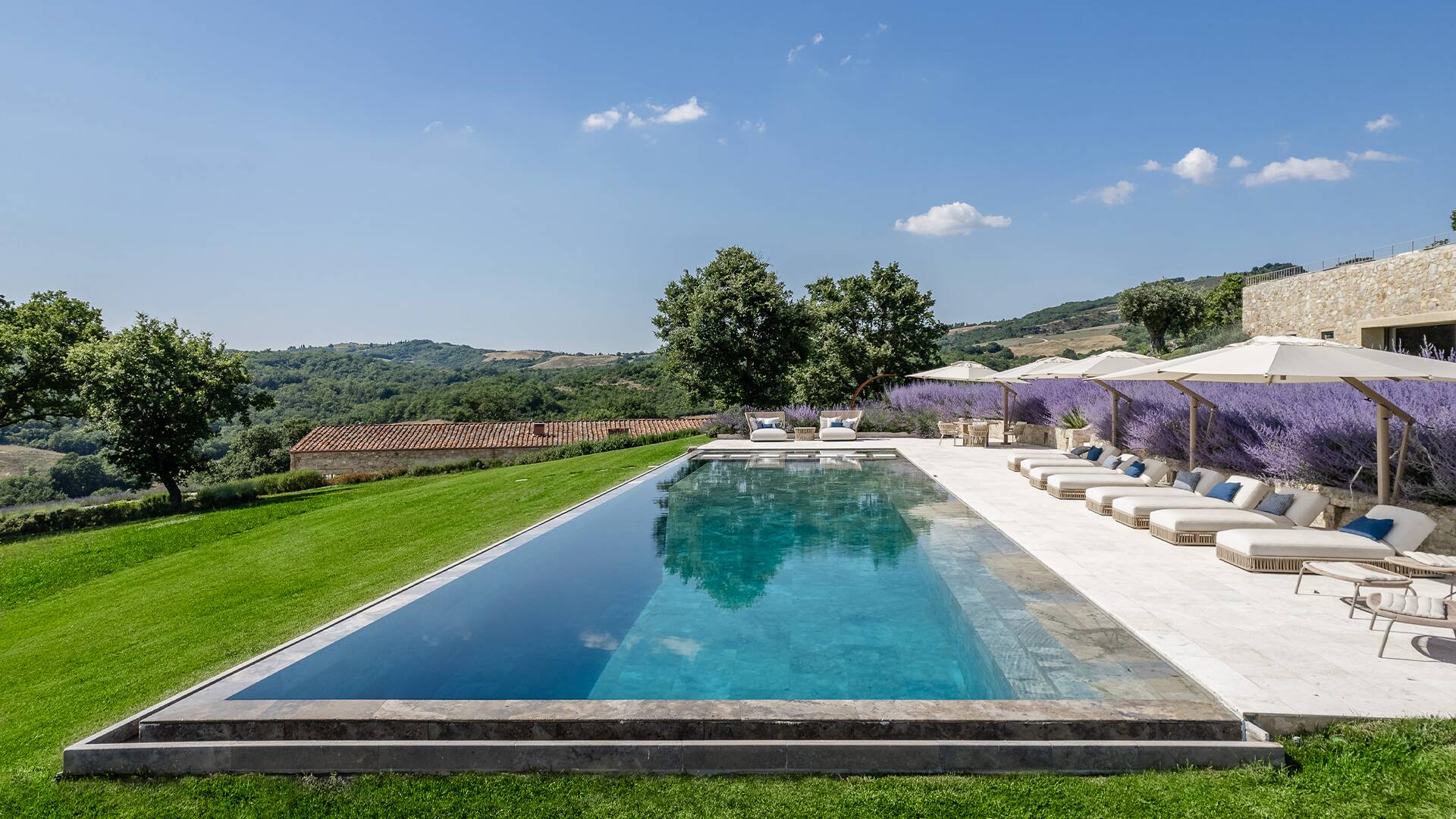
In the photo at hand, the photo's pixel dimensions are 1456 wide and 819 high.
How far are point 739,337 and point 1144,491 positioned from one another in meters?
19.9

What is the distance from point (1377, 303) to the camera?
26.7 metres

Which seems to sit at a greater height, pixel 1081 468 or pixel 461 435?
pixel 1081 468

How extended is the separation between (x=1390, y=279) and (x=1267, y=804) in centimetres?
3328

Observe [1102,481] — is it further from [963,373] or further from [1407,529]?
[963,373]

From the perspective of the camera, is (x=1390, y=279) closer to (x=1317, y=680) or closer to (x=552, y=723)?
(x=1317, y=680)

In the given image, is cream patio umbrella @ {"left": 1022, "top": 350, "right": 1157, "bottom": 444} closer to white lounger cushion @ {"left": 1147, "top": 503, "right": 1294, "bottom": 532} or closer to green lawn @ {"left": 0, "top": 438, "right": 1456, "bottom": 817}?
white lounger cushion @ {"left": 1147, "top": 503, "right": 1294, "bottom": 532}

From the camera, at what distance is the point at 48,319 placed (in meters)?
23.3

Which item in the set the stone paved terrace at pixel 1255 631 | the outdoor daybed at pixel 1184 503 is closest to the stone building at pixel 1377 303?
the outdoor daybed at pixel 1184 503

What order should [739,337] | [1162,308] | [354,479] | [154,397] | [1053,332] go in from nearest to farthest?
[154,397], [354,479], [739,337], [1162,308], [1053,332]

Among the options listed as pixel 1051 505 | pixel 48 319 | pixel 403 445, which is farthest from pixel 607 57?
pixel 48 319

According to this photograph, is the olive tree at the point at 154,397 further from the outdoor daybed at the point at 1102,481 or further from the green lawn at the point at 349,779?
the outdoor daybed at the point at 1102,481

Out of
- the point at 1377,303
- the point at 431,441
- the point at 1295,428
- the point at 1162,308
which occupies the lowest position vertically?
the point at 431,441

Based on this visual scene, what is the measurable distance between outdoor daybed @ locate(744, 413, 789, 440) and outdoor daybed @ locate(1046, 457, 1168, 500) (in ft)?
31.6

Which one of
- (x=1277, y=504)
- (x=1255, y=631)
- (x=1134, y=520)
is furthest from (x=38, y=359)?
(x=1277, y=504)
